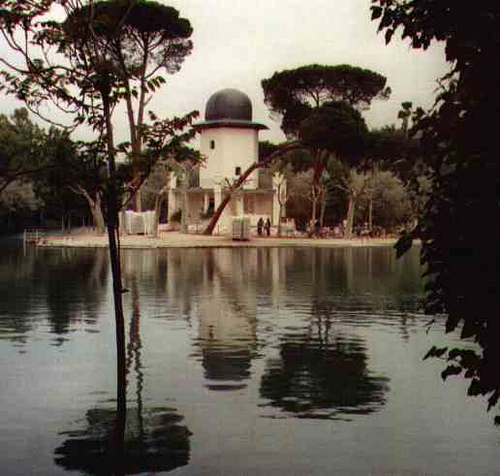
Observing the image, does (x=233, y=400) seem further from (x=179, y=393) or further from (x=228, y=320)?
(x=228, y=320)

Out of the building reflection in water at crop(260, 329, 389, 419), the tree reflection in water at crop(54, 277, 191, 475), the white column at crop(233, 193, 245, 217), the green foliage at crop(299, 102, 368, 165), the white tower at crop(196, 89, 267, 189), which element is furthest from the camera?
the white tower at crop(196, 89, 267, 189)

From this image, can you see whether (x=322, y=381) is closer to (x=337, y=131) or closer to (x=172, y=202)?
(x=337, y=131)

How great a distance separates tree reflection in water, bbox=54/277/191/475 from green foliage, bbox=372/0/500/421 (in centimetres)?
260

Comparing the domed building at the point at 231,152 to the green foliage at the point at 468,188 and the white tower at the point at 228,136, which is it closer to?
the white tower at the point at 228,136

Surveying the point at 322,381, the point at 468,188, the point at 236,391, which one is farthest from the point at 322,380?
the point at 468,188

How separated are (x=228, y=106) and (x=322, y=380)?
5718 centimetres

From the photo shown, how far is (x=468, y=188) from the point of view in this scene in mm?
3123

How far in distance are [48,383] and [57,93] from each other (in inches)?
150

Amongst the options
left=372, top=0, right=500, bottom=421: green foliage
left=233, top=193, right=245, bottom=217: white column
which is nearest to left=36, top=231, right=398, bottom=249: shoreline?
left=233, top=193, right=245, bottom=217: white column

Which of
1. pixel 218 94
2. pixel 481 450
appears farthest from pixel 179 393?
pixel 218 94

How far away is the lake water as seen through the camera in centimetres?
614

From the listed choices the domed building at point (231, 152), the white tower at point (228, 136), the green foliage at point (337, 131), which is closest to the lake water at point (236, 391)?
the green foliage at point (337, 131)

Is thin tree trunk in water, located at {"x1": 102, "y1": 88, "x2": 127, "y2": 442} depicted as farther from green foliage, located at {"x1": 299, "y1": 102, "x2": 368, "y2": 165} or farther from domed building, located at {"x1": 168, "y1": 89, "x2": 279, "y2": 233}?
domed building, located at {"x1": 168, "y1": 89, "x2": 279, "y2": 233}

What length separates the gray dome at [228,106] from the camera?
65.0 m
